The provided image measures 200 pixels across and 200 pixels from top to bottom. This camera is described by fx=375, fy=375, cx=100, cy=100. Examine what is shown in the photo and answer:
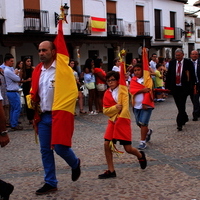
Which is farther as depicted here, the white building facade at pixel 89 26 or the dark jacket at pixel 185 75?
the white building facade at pixel 89 26

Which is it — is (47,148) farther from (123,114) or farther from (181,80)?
(181,80)

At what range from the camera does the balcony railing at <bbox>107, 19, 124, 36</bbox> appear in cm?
2608

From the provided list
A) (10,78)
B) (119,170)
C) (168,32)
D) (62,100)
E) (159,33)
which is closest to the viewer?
(62,100)

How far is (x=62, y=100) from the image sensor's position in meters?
4.14

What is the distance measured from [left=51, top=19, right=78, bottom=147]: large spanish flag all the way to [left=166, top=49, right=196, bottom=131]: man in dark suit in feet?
15.2

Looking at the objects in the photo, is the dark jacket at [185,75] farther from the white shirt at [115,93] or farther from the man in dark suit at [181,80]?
the white shirt at [115,93]

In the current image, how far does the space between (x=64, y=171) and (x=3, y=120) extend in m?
1.83

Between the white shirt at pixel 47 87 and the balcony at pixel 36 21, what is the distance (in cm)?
1687

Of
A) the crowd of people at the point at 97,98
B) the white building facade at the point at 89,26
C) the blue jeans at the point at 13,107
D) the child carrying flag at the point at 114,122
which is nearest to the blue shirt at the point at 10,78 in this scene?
the crowd of people at the point at 97,98

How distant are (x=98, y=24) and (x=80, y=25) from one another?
167 cm

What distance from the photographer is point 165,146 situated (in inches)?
265

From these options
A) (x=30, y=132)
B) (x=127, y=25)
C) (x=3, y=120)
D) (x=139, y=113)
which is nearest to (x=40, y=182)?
(x=3, y=120)

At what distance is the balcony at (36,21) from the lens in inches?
814

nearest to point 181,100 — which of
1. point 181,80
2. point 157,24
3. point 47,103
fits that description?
point 181,80
